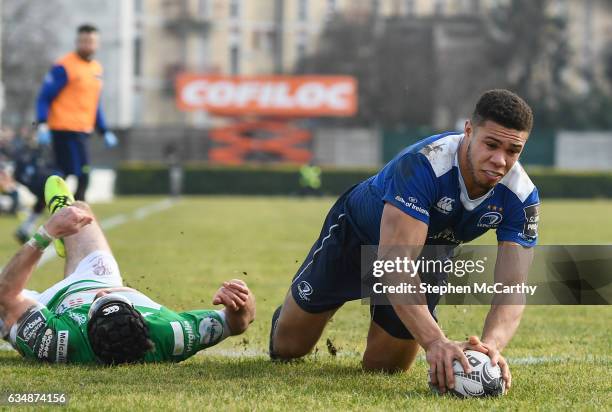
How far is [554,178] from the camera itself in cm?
4344

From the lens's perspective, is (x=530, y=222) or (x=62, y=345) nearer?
(x=530, y=222)

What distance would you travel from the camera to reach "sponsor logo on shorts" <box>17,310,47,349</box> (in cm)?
541

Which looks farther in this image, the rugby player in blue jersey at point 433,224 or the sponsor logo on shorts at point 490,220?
the sponsor logo on shorts at point 490,220

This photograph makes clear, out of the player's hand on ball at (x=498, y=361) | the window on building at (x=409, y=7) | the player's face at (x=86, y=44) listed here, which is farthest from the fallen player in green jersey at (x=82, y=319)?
the window on building at (x=409, y=7)

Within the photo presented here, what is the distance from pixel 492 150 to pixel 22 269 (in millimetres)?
2439

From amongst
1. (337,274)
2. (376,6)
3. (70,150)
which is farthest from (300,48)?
(337,274)

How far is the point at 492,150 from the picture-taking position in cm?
470

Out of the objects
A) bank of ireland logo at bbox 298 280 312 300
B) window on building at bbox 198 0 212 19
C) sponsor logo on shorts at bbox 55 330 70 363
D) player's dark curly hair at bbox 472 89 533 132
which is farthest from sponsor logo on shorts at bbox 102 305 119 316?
window on building at bbox 198 0 212 19

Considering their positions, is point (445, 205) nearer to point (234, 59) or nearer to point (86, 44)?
point (86, 44)

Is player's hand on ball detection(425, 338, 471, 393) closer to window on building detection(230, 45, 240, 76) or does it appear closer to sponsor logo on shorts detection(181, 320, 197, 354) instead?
sponsor logo on shorts detection(181, 320, 197, 354)

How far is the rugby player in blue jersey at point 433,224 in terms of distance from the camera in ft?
15.4

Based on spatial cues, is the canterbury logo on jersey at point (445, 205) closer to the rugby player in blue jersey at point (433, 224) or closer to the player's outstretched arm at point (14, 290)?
the rugby player in blue jersey at point (433, 224)

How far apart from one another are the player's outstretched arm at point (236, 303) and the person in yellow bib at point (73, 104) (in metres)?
6.61

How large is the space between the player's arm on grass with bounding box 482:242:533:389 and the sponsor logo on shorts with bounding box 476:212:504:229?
97mm
